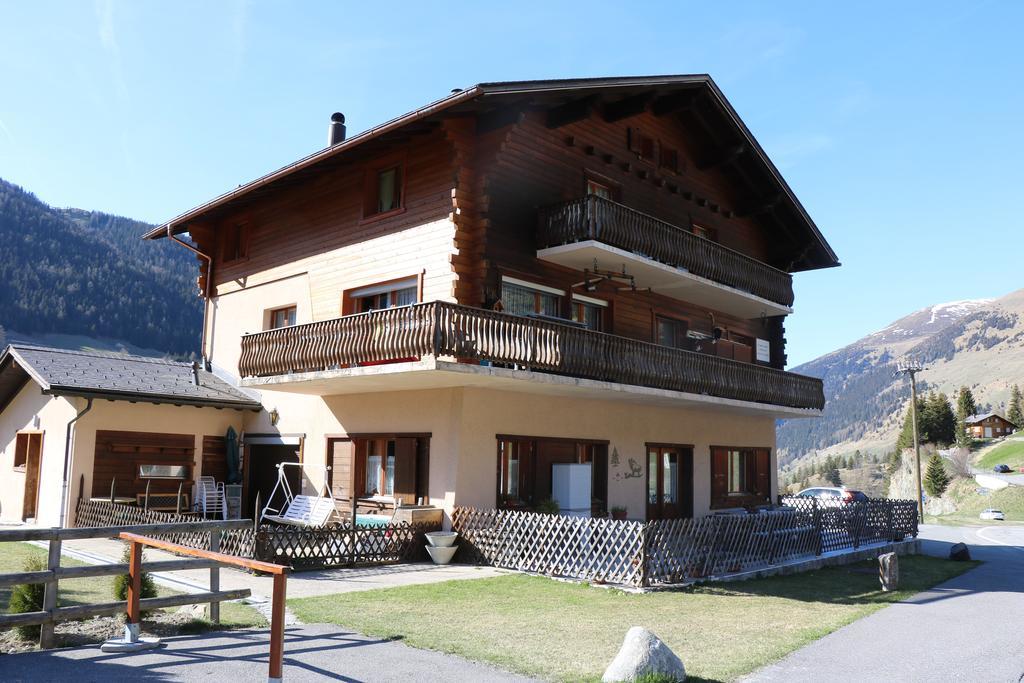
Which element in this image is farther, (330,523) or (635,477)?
(635,477)

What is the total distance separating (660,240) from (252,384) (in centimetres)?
968

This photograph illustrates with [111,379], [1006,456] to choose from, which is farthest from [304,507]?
[1006,456]

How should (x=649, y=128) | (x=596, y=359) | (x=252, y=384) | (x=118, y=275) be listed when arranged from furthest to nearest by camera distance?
(x=118, y=275) < (x=649, y=128) < (x=252, y=384) < (x=596, y=359)

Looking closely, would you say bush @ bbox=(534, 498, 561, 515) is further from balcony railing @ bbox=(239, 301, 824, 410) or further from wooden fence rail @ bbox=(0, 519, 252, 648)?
wooden fence rail @ bbox=(0, 519, 252, 648)

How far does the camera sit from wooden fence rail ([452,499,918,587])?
13.5 meters

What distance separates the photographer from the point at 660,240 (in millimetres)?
19219

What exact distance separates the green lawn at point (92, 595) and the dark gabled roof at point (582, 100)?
9.57 meters

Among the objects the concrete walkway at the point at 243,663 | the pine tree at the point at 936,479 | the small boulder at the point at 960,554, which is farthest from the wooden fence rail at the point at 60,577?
the pine tree at the point at 936,479

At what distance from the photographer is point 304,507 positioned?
18344 millimetres

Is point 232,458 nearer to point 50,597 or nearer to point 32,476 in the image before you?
point 32,476

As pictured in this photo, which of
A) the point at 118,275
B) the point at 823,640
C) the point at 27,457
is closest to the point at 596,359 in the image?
the point at 823,640

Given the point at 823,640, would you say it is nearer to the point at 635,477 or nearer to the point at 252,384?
the point at 635,477

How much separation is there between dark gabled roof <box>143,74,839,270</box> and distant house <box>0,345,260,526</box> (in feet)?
16.1

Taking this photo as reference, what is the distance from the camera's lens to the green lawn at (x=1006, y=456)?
8715cm
